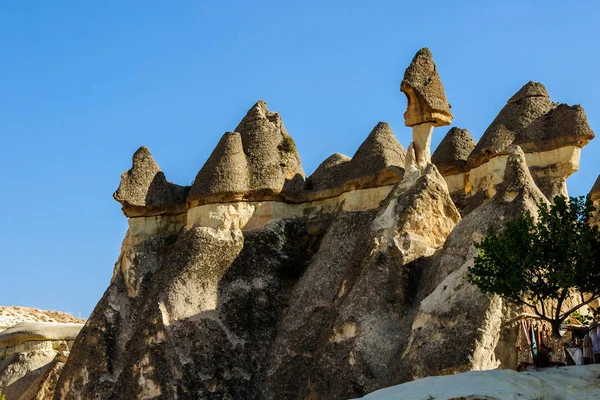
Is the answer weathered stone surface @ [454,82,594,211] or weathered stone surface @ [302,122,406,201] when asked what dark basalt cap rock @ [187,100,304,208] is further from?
weathered stone surface @ [454,82,594,211]

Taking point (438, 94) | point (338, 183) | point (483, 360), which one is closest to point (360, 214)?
point (338, 183)

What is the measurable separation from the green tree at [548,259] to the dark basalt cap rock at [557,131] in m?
9.00

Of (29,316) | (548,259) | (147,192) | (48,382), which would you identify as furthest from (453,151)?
(29,316)

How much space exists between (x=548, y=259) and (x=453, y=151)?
11958 millimetres

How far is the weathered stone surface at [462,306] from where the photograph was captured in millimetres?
22031

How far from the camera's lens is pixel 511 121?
3123 centimetres

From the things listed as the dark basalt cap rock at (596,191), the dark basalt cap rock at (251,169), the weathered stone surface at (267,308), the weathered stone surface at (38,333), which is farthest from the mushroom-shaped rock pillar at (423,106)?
the weathered stone surface at (38,333)

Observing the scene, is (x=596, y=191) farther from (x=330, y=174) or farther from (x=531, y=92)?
(x=330, y=174)

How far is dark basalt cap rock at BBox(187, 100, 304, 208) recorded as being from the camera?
3092 cm

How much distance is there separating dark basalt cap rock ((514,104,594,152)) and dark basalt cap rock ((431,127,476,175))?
203 centimetres

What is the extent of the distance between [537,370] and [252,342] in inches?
370

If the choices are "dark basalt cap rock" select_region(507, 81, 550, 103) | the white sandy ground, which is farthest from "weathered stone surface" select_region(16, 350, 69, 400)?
the white sandy ground

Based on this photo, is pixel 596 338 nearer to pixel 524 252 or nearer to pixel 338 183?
pixel 524 252

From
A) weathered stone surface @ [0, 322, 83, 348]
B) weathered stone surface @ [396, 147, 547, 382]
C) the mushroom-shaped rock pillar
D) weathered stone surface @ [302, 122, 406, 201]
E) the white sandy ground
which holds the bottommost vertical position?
the white sandy ground
